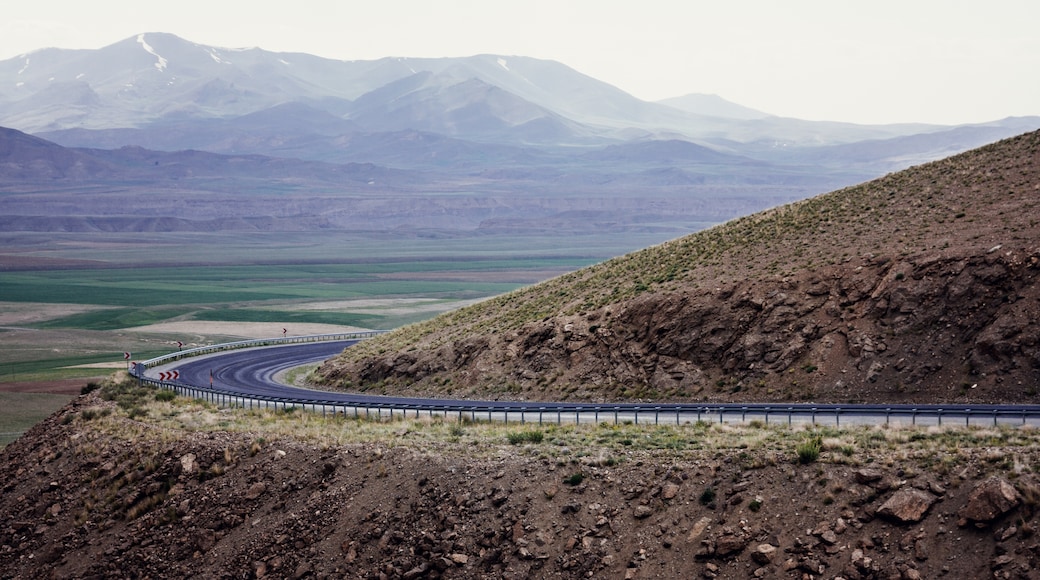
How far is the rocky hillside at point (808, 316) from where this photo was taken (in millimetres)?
42000

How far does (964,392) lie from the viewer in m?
39.6

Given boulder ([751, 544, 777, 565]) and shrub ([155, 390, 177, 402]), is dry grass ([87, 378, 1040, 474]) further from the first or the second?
shrub ([155, 390, 177, 402])

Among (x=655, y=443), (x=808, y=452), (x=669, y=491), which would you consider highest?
(x=808, y=452)

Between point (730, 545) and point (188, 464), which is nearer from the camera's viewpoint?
point (730, 545)

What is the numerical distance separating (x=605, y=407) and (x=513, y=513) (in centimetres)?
1272

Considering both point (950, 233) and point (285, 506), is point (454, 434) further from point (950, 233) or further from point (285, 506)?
point (950, 233)

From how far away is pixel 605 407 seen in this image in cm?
3981

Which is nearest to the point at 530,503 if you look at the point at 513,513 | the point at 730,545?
the point at 513,513

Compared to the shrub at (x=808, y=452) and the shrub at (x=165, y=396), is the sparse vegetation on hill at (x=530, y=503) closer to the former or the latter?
the shrub at (x=808, y=452)

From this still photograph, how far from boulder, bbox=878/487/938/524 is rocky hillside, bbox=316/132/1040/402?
16.9m

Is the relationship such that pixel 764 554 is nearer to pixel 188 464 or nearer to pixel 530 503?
pixel 530 503

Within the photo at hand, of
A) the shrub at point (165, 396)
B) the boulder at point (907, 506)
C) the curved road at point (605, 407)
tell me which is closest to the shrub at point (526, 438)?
the curved road at point (605, 407)

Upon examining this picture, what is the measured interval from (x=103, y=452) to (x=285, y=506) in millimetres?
10240

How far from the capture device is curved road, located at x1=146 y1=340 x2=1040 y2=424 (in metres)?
34.1
